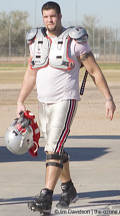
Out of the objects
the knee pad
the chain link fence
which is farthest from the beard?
the chain link fence

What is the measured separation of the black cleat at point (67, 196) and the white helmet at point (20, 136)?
1.75ft

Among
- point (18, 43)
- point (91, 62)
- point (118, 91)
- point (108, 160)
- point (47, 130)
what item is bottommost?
point (18, 43)

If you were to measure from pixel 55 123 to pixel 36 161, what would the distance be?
3463 mm

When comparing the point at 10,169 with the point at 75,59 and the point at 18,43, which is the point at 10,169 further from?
the point at 18,43

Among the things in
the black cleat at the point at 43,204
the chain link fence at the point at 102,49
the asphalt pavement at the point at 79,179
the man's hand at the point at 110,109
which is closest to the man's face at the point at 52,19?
the man's hand at the point at 110,109

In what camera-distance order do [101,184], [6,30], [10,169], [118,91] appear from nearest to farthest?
[101,184], [10,169], [118,91], [6,30]

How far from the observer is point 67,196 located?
705 centimetres

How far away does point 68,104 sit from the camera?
6797mm

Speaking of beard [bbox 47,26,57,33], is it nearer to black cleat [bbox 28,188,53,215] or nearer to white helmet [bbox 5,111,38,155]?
white helmet [bbox 5,111,38,155]

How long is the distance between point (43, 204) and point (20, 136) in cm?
69

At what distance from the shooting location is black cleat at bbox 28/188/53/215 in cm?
660

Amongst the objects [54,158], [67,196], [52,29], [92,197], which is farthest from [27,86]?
[92,197]

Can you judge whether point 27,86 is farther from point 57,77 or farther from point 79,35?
point 79,35

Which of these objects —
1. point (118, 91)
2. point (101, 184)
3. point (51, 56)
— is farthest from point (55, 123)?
point (118, 91)
